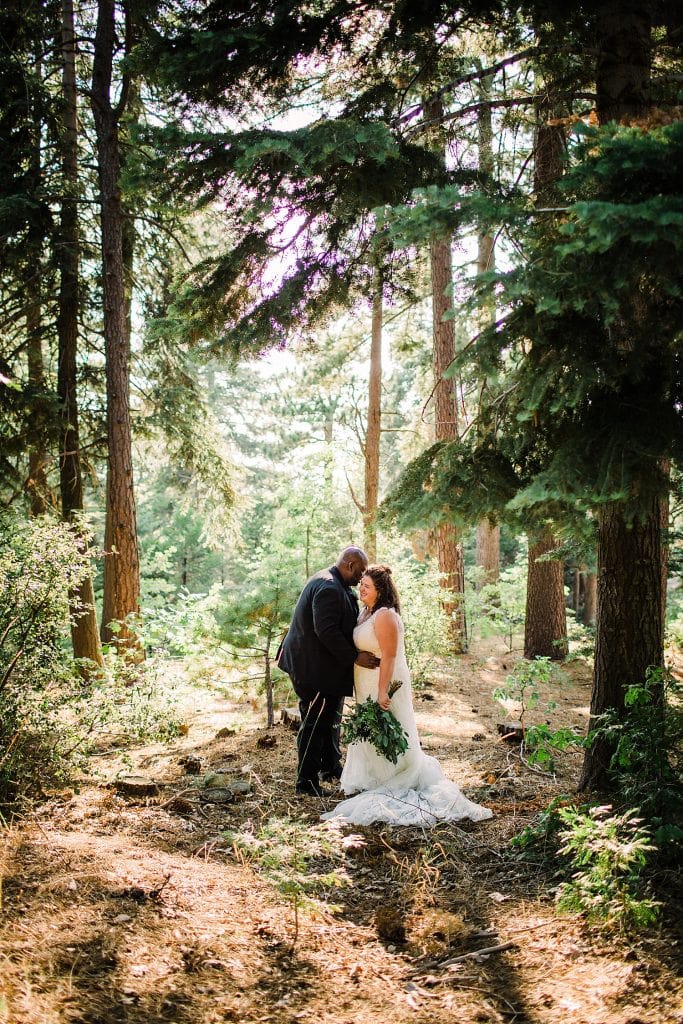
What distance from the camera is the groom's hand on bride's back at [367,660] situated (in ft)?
17.3

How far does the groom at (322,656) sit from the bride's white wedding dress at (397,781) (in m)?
0.12

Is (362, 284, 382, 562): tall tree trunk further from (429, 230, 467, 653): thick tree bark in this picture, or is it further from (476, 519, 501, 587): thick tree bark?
(476, 519, 501, 587): thick tree bark

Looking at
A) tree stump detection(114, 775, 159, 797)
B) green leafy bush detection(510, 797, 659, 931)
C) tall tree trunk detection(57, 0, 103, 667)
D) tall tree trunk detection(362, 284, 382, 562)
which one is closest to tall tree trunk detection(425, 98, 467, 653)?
tall tree trunk detection(362, 284, 382, 562)

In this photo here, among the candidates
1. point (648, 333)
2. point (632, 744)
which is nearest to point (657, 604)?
point (632, 744)

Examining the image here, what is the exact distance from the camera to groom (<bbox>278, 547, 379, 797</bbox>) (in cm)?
523

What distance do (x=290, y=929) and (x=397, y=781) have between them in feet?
6.80

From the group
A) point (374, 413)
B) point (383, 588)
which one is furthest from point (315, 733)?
point (374, 413)

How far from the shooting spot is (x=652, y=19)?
4.47 metres

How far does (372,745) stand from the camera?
5184 millimetres

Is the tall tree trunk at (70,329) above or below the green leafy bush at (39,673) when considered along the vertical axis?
above

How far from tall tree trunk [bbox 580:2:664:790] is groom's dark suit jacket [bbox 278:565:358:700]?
193cm

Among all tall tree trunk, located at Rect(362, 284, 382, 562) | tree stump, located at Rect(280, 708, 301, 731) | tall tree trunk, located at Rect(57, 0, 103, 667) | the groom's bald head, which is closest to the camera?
the groom's bald head

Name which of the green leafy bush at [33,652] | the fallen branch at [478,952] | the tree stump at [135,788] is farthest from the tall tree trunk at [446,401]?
the fallen branch at [478,952]

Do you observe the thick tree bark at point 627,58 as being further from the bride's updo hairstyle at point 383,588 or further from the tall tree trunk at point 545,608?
the tall tree trunk at point 545,608
